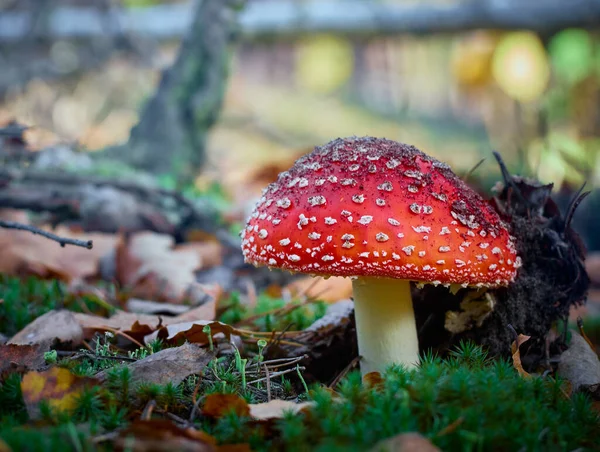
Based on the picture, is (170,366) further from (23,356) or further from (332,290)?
(332,290)

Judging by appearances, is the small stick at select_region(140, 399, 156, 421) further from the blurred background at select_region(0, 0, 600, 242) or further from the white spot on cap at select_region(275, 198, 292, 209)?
the blurred background at select_region(0, 0, 600, 242)

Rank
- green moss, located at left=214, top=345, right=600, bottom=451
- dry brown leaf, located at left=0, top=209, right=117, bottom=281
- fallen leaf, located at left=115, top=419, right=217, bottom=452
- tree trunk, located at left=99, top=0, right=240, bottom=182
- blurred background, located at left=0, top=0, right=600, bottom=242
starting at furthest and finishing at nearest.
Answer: blurred background, located at left=0, top=0, right=600, bottom=242 → tree trunk, located at left=99, top=0, right=240, bottom=182 → dry brown leaf, located at left=0, top=209, right=117, bottom=281 → green moss, located at left=214, top=345, right=600, bottom=451 → fallen leaf, located at left=115, top=419, right=217, bottom=452

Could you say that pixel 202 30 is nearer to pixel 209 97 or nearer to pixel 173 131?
pixel 209 97

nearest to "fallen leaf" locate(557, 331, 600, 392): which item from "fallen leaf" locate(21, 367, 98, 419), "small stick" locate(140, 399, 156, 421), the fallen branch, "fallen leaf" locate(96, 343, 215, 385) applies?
"fallen leaf" locate(96, 343, 215, 385)

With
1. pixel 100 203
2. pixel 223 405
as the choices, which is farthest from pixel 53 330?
pixel 100 203

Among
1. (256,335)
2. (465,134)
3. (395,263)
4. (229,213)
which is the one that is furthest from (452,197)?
(465,134)

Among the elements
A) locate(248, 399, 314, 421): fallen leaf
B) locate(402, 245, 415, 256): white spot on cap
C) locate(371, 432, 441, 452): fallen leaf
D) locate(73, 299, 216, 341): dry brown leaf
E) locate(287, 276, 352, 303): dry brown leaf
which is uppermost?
locate(402, 245, 415, 256): white spot on cap
